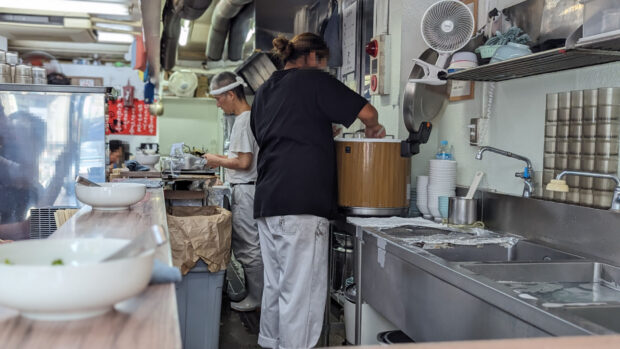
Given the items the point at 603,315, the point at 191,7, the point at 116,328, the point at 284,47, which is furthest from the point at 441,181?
the point at 191,7

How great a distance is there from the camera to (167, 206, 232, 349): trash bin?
3045mm

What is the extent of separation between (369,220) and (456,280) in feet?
3.49

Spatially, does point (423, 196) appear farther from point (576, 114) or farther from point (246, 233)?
point (246, 233)

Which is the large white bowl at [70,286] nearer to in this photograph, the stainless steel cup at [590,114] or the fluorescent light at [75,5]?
the stainless steel cup at [590,114]

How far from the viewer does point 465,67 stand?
265 cm

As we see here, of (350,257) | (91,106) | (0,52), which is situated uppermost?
(0,52)

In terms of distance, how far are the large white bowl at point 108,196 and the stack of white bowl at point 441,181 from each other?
157cm

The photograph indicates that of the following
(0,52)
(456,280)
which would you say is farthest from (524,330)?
(0,52)

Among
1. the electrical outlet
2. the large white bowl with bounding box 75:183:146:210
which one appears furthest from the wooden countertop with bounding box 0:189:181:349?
the electrical outlet

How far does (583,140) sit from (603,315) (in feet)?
2.71

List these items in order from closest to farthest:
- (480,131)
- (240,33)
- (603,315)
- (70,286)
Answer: (70,286)
(603,315)
(480,131)
(240,33)

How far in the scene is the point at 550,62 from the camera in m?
2.21

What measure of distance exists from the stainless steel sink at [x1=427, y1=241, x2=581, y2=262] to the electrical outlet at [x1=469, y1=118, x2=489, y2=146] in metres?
0.67

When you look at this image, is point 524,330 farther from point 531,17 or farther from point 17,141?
point 17,141
